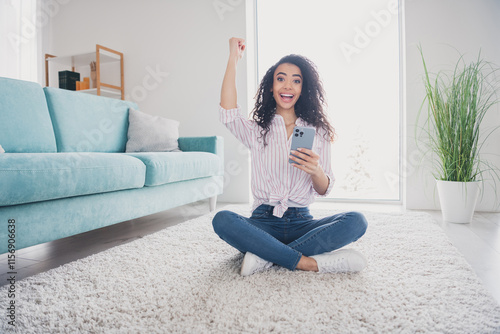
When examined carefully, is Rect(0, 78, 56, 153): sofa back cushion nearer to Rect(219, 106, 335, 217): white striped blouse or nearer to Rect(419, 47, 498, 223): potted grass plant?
Rect(219, 106, 335, 217): white striped blouse

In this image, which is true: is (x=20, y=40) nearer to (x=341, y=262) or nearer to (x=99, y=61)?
(x=99, y=61)

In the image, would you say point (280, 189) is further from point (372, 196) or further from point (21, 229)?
point (372, 196)

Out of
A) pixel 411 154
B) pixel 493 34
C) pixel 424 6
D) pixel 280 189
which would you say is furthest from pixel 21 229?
pixel 493 34

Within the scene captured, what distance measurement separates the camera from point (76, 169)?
1384 millimetres

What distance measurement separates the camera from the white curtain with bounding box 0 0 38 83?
391 centimetres

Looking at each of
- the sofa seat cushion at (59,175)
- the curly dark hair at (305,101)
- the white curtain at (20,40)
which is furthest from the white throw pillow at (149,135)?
the white curtain at (20,40)

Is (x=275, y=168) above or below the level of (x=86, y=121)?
below

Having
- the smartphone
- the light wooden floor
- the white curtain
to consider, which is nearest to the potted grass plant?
the light wooden floor

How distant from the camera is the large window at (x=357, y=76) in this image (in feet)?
10.1

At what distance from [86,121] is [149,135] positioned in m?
0.46

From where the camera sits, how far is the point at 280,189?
1257 millimetres

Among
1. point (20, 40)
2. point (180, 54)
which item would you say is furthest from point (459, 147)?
point (20, 40)

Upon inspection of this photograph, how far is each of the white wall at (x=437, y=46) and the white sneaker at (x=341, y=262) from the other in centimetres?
183

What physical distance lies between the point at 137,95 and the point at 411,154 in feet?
9.53
